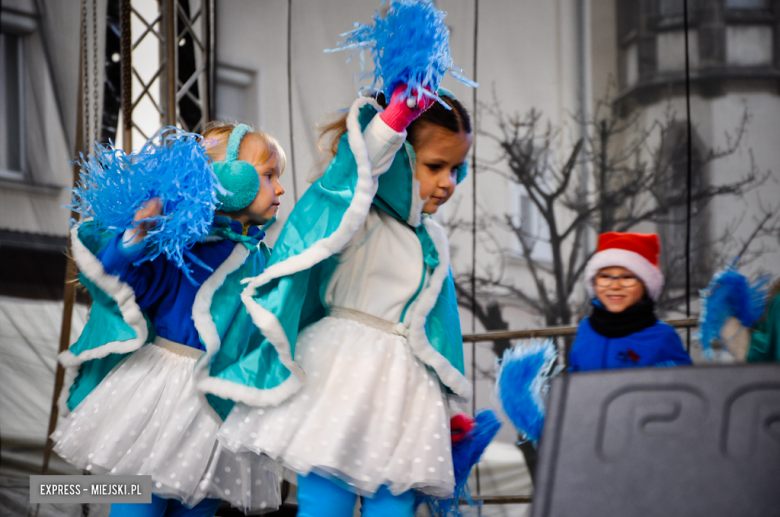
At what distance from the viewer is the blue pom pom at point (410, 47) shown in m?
1.07

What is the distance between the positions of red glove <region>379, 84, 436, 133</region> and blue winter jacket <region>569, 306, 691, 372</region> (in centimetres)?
69

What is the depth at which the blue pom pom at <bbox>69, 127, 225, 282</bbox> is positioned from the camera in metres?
1.28

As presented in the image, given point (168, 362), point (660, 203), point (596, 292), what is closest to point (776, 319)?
point (596, 292)

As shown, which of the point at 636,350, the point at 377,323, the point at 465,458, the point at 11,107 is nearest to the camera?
the point at 377,323

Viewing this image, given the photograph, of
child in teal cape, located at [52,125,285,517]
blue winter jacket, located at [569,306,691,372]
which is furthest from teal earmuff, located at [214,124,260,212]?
blue winter jacket, located at [569,306,691,372]

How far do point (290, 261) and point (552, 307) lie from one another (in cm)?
321

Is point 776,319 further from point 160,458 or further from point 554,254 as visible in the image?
point 554,254

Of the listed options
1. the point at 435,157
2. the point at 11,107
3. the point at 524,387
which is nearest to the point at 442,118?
the point at 435,157

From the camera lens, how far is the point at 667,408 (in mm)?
656

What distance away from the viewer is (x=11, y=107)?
3.45m

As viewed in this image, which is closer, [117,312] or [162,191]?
[162,191]

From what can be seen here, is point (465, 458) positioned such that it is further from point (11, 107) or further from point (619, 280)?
point (11, 107)

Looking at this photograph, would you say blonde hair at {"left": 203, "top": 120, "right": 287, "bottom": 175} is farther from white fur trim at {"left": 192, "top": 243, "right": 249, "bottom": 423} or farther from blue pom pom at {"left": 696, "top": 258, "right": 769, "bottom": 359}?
blue pom pom at {"left": 696, "top": 258, "right": 769, "bottom": 359}

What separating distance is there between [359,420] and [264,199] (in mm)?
661
